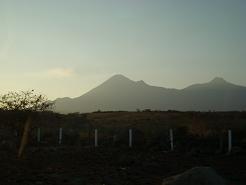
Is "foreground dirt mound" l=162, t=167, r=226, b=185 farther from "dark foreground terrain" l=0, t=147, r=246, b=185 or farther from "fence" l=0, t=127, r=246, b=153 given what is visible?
"fence" l=0, t=127, r=246, b=153

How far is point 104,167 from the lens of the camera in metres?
21.5

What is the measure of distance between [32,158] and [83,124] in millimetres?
26582

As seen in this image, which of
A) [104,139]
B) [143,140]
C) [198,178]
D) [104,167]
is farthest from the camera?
[104,139]

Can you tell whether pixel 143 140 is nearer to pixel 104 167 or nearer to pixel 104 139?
pixel 104 139

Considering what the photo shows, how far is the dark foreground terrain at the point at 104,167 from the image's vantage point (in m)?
17.5

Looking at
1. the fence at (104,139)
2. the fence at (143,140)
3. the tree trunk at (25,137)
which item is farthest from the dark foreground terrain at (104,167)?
the fence at (104,139)

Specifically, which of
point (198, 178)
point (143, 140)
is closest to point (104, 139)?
point (143, 140)

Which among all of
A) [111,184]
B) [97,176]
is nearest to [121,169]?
[97,176]

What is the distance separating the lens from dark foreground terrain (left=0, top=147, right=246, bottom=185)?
57.5 ft

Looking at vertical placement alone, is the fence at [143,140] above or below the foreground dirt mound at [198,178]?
above

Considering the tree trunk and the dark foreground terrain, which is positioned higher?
the tree trunk

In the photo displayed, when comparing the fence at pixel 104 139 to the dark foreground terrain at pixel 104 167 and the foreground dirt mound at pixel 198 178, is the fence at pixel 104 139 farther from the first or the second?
the foreground dirt mound at pixel 198 178

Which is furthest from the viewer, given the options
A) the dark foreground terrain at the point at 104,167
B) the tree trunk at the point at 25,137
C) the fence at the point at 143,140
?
the fence at the point at 143,140

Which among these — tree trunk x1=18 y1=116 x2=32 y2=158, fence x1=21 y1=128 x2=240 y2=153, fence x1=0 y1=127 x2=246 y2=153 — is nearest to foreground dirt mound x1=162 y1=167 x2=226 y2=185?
tree trunk x1=18 y1=116 x2=32 y2=158
